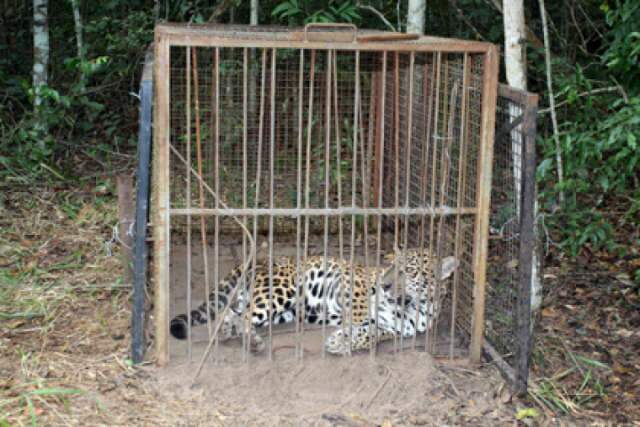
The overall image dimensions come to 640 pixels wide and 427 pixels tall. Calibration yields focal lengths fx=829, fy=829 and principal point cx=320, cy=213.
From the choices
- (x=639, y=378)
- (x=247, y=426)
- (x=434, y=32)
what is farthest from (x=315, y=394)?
(x=434, y=32)

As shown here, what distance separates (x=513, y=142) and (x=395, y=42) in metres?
0.91

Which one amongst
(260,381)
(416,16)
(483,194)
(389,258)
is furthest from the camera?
(416,16)

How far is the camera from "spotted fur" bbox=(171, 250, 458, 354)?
17.3 ft

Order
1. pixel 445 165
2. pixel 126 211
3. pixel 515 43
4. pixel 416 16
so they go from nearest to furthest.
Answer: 1. pixel 445 165
2. pixel 515 43
3. pixel 126 211
4. pixel 416 16

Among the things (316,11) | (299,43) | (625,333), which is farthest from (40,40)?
(625,333)

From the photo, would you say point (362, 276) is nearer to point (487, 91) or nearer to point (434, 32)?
point (487, 91)

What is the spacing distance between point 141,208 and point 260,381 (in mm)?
1179

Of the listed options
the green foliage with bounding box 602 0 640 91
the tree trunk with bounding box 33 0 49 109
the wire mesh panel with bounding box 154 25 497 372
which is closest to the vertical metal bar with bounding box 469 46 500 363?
the wire mesh panel with bounding box 154 25 497 372

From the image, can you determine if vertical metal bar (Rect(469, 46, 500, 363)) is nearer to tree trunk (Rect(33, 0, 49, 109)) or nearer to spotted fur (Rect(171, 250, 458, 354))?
spotted fur (Rect(171, 250, 458, 354))

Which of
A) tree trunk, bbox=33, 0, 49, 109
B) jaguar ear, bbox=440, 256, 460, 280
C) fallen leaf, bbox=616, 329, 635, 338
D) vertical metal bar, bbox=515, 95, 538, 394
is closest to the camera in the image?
vertical metal bar, bbox=515, 95, 538, 394

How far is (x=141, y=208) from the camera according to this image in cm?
456

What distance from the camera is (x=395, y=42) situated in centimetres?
474

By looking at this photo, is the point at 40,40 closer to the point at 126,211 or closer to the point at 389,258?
the point at 126,211

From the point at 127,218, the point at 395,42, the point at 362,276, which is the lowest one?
the point at 362,276
